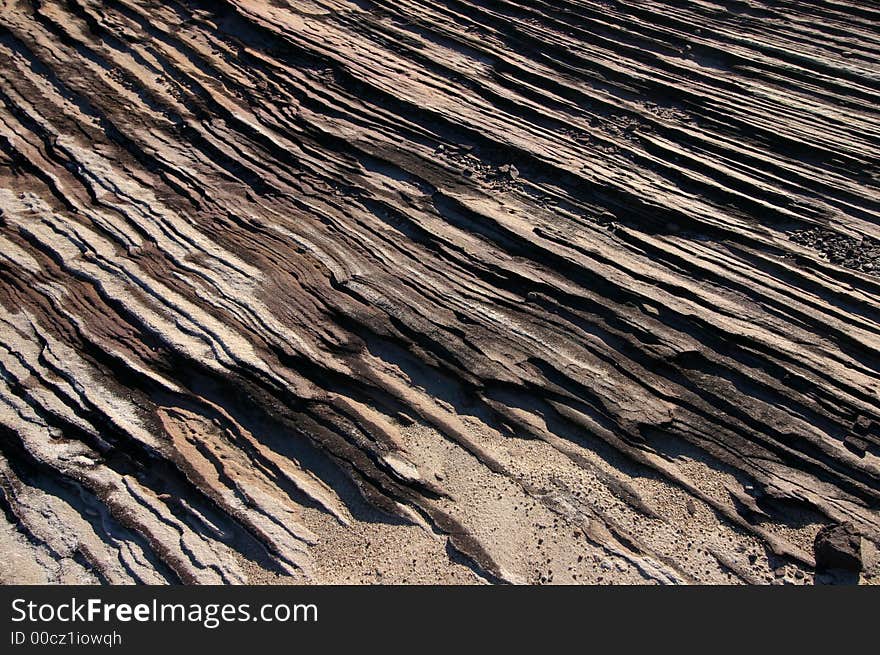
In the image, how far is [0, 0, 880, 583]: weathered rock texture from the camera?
22.6 feet

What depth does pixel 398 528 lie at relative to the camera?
22.7 feet

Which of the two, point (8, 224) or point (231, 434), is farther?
point (8, 224)

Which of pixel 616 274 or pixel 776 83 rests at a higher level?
pixel 776 83

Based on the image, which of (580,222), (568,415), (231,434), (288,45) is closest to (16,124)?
(288,45)

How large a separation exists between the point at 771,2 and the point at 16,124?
1382 centimetres

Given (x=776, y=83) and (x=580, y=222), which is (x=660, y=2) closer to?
(x=776, y=83)

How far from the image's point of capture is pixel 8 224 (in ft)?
31.1

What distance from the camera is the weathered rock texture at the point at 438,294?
272 inches

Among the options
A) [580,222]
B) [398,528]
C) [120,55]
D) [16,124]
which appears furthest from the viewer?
[120,55]

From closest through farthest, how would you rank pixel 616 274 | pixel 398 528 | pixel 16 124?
pixel 398 528 → pixel 616 274 → pixel 16 124

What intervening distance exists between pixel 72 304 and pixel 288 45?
6.65 metres

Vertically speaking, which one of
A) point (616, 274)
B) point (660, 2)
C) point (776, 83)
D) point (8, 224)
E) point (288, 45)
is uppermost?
point (660, 2)

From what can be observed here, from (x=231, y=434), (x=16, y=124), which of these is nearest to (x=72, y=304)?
(x=231, y=434)

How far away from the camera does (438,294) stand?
8.81 m
